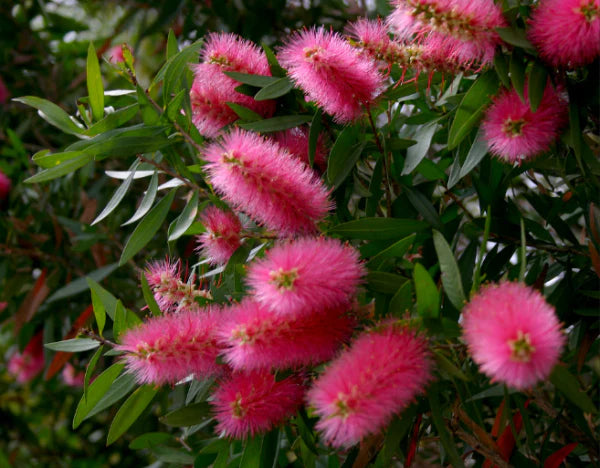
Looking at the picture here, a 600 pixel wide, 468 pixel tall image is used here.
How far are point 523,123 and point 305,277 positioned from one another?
11.0 inches

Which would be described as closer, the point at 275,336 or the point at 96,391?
the point at 275,336

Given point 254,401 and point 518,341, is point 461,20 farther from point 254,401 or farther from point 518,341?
point 254,401

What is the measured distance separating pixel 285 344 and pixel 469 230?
1.22ft

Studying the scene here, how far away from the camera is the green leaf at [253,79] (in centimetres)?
78

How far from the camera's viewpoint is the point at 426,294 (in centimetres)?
61

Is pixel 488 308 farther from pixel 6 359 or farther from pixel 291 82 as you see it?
pixel 6 359

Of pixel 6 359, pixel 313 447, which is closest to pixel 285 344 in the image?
pixel 313 447

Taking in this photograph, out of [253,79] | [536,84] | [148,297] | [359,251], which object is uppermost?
[536,84]

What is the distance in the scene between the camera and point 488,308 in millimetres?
527

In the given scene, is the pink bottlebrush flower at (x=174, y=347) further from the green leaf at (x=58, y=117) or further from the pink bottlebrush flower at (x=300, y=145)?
the green leaf at (x=58, y=117)

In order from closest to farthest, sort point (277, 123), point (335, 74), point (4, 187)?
point (335, 74) → point (277, 123) → point (4, 187)

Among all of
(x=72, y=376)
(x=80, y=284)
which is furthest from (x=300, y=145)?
(x=72, y=376)

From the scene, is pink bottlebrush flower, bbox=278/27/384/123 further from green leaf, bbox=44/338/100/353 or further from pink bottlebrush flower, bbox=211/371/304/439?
green leaf, bbox=44/338/100/353

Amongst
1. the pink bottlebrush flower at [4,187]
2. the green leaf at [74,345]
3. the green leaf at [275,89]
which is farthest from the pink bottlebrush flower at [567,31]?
the pink bottlebrush flower at [4,187]
